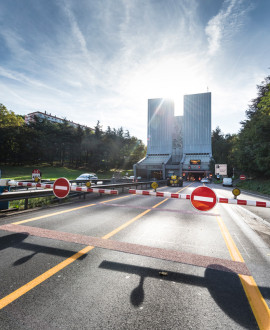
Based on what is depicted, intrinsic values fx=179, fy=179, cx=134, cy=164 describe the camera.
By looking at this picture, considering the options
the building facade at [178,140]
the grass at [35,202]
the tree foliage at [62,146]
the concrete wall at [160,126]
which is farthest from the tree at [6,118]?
the grass at [35,202]

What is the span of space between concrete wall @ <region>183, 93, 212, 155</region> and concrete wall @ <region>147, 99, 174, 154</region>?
644cm

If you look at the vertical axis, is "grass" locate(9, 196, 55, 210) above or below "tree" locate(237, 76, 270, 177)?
below

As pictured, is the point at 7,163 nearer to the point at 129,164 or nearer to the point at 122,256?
the point at 129,164

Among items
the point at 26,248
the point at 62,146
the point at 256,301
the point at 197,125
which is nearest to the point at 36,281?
the point at 26,248

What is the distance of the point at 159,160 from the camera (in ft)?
230

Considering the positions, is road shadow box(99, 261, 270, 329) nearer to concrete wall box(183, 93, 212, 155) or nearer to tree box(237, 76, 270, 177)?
tree box(237, 76, 270, 177)

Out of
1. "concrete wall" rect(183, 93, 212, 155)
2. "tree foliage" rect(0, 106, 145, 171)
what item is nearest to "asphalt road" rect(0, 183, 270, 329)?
"tree foliage" rect(0, 106, 145, 171)

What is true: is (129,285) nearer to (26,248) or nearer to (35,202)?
(26,248)

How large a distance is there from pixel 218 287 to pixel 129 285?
1430mm

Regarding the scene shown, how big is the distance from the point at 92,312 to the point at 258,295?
2457 mm

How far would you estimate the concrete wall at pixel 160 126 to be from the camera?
75.5 meters

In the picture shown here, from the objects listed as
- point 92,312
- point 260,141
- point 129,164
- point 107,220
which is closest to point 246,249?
point 92,312

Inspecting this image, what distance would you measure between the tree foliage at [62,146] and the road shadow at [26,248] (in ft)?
192

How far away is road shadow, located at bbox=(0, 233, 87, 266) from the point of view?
3705 mm
